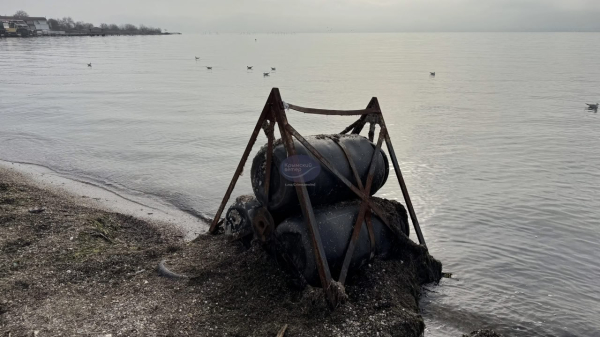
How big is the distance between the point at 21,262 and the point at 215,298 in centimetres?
312

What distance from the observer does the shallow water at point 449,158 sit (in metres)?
7.11

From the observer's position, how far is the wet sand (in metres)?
4.82

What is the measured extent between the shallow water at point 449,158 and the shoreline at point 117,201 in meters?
0.46

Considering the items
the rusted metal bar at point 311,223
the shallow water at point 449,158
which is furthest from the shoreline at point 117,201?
the rusted metal bar at point 311,223

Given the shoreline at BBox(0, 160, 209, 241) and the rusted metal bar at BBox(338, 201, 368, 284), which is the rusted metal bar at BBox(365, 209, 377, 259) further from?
the shoreline at BBox(0, 160, 209, 241)

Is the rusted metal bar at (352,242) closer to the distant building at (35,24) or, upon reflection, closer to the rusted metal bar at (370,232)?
the rusted metal bar at (370,232)

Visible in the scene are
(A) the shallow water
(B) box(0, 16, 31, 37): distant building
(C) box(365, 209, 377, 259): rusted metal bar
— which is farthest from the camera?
(B) box(0, 16, 31, 37): distant building

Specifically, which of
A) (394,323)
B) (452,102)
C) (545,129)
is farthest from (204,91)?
(394,323)

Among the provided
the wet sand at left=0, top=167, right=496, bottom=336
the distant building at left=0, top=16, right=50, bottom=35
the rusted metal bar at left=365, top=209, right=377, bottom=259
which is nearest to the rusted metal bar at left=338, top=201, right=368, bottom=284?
the rusted metal bar at left=365, top=209, right=377, bottom=259

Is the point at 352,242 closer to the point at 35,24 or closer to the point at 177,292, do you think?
the point at 177,292

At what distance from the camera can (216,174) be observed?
13.1 m

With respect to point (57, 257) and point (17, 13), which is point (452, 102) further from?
point (17, 13)

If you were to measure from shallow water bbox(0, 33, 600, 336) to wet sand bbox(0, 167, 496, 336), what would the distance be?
1.25 metres

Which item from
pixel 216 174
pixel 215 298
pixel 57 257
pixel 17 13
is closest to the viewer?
pixel 215 298
